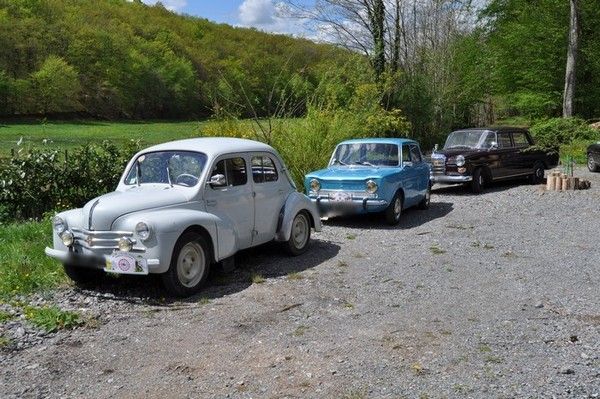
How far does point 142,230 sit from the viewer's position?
6.24m

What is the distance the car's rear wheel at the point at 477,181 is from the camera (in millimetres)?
15230

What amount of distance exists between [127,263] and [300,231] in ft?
10.4

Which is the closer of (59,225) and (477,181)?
(59,225)

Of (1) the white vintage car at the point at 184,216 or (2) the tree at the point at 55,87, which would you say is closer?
(1) the white vintage car at the point at 184,216

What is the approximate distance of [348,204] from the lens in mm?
10766

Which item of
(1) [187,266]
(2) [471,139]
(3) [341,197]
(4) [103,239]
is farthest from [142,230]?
(2) [471,139]

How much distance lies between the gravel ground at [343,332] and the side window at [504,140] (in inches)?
292

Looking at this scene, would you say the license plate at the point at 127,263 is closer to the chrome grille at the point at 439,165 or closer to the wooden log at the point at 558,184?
the chrome grille at the point at 439,165

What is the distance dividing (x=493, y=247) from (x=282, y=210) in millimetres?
3252

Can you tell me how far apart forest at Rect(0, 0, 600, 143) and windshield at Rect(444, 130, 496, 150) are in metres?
3.02

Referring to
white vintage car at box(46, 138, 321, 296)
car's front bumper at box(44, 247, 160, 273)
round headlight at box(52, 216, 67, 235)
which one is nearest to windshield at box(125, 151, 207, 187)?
white vintage car at box(46, 138, 321, 296)

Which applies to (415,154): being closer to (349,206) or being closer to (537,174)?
(349,206)

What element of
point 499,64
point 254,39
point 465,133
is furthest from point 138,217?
point 254,39

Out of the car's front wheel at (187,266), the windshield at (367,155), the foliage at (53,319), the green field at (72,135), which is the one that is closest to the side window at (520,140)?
the windshield at (367,155)
